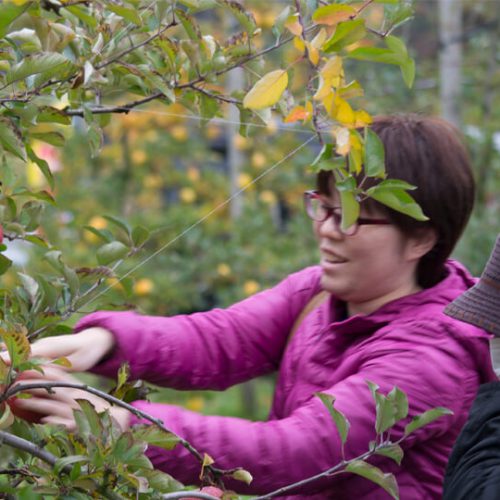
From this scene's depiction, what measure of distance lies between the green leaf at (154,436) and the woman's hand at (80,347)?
231 mm

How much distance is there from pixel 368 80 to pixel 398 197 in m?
5.30

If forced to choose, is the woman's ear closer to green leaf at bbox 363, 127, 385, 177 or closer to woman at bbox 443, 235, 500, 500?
woman at bbox 443, 235, 500, 500

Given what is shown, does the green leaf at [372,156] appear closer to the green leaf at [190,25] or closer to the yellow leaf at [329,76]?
the yellow leaf at [329,76]

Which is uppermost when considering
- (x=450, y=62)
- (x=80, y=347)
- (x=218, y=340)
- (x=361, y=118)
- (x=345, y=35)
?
(x=345, y=35)

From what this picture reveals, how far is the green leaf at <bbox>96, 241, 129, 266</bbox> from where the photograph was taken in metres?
1.64

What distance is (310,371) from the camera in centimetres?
176

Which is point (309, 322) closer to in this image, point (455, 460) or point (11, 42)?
point (455, 460)

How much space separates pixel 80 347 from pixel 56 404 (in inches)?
11.1

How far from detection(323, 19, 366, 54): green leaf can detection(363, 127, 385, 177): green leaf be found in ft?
0.47

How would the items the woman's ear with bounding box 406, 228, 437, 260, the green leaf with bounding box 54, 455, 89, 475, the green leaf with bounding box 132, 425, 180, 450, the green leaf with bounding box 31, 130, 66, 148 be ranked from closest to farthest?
the green leaf with bounding box 54, 455, 89, 475
the green leaf with bounding box 132, 425, 180, 450
the green leaf with bounding box 31, 130, 66, 148
the woman's ear with bounding box 406, 228, 437, 260

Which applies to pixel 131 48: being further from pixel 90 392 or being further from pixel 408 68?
pixel 90 392

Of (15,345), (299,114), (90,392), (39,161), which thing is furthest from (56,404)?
(299,114)

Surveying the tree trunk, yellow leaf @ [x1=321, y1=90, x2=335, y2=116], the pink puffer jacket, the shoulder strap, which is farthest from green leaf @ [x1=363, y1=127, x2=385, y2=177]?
the tree trunk

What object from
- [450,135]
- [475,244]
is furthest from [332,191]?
[475,244]
